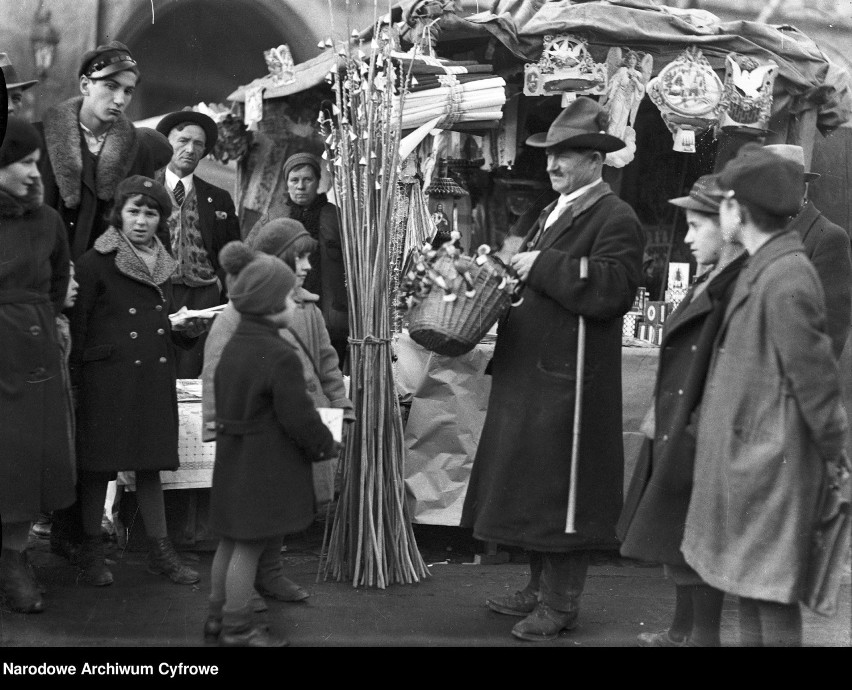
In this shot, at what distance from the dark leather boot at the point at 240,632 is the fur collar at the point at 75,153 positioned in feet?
6.80

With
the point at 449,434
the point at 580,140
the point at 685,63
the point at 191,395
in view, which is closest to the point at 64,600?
the point at 191,395

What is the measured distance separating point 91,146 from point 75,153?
15 centimetres

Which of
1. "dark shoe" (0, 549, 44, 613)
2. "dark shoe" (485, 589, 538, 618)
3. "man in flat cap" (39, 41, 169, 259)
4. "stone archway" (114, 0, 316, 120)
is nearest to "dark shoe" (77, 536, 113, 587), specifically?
"dark shoe" (0, 549, 44, 613)

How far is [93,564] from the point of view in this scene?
14.9ft

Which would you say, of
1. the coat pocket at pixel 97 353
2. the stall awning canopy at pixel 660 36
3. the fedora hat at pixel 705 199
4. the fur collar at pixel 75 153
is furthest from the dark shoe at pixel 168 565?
the stall awning canopy at pixel 660 36

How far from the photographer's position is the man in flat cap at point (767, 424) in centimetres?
311

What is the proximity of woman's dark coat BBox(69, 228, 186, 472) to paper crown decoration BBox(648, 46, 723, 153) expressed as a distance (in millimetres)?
3242

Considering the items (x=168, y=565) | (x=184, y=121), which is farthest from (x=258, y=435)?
(x=184, y=121)

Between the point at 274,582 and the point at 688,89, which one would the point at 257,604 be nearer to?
the point at 274,582

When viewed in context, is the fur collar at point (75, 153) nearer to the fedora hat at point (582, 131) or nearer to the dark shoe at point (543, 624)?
the fedora hat at point (582, 131)

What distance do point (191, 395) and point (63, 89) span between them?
2781mm

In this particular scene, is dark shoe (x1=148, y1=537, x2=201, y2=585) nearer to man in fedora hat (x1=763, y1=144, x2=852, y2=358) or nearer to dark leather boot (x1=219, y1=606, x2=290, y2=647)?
dark leather boot (x1=219, y1=606, x2=290, y2=647)

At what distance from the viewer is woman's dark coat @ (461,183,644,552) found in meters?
3.96
